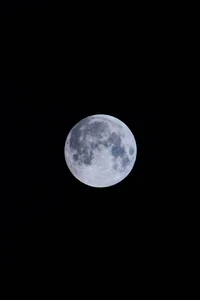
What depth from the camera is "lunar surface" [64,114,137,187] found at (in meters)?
5.25

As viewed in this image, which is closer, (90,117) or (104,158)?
(104,158)

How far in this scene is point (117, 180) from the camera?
5609 mm

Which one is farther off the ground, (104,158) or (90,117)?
(90,117)

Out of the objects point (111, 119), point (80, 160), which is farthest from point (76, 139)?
point (111, 119)

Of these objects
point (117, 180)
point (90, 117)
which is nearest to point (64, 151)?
A: point (90, 117)

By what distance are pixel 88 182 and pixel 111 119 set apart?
1379 millimetres

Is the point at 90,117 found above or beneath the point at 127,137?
above

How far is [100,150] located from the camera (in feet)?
17.1

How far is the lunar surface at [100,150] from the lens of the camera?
5.25 metres

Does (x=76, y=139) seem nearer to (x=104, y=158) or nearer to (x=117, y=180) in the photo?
(x=104, y=158)

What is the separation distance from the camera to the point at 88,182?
559 cm

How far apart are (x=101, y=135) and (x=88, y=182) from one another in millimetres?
1022

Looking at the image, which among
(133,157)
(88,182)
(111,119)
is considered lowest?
(88,182)

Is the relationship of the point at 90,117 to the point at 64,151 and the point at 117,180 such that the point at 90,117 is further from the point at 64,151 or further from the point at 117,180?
the point at 117,180
